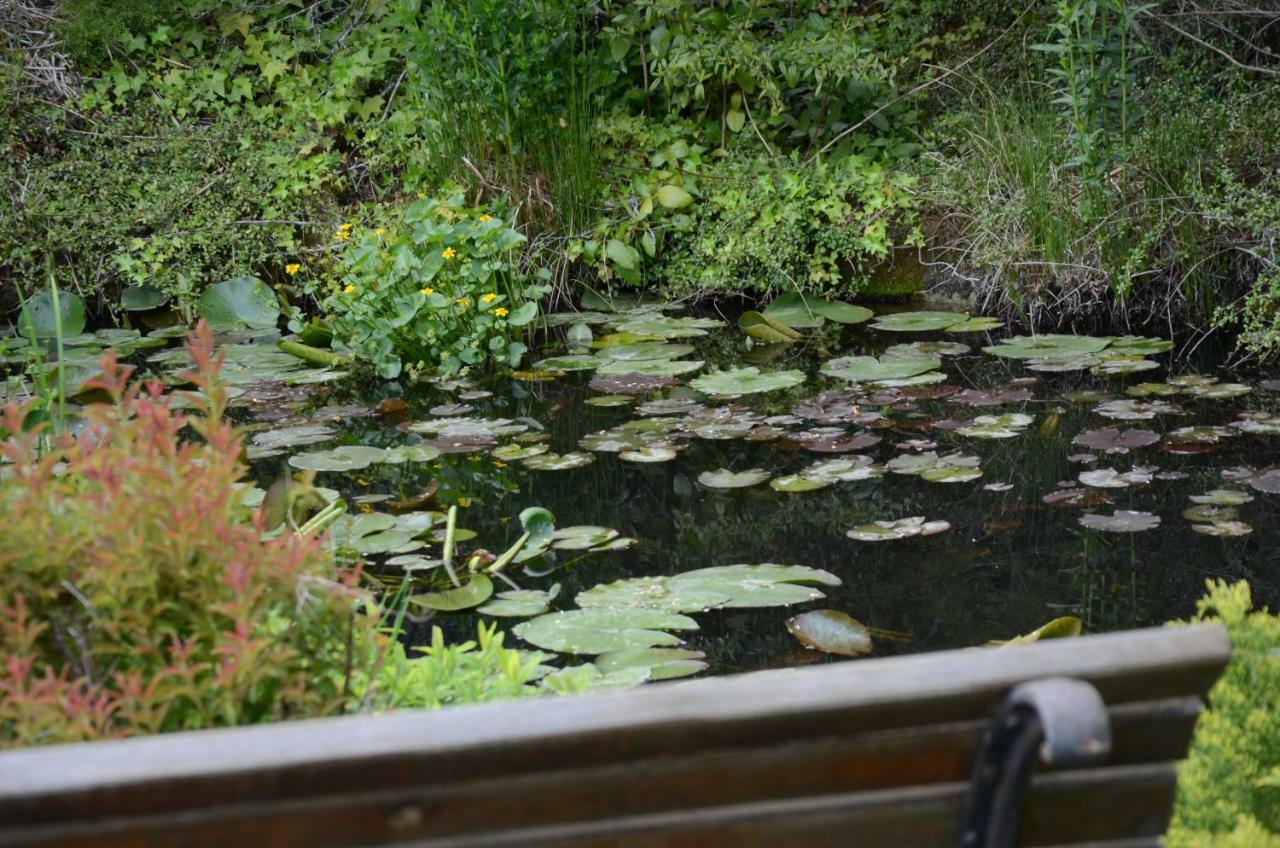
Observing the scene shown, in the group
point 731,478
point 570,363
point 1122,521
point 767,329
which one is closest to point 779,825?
point 1122,521

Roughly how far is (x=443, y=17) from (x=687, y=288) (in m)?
1.58

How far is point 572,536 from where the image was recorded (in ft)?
10.5

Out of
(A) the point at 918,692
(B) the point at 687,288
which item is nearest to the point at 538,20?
(B) the point at 687,288

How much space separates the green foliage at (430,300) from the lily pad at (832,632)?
7.68 feet

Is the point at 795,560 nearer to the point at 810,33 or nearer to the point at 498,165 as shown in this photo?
the point at 498,165

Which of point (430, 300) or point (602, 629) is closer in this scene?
point (602, 629)

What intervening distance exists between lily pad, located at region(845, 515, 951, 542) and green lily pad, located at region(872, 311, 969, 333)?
1932 millimetres

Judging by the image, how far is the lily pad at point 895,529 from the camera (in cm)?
312

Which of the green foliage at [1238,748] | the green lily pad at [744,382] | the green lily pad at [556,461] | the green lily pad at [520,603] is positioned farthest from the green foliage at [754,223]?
the green foliage at [1238,748]

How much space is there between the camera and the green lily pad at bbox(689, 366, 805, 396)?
425 centimetres

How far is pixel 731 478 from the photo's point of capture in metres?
3.52

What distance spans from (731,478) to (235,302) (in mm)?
2955

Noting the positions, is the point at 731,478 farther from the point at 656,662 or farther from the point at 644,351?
the point at 644,351

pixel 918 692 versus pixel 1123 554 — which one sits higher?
pixel 918 692
